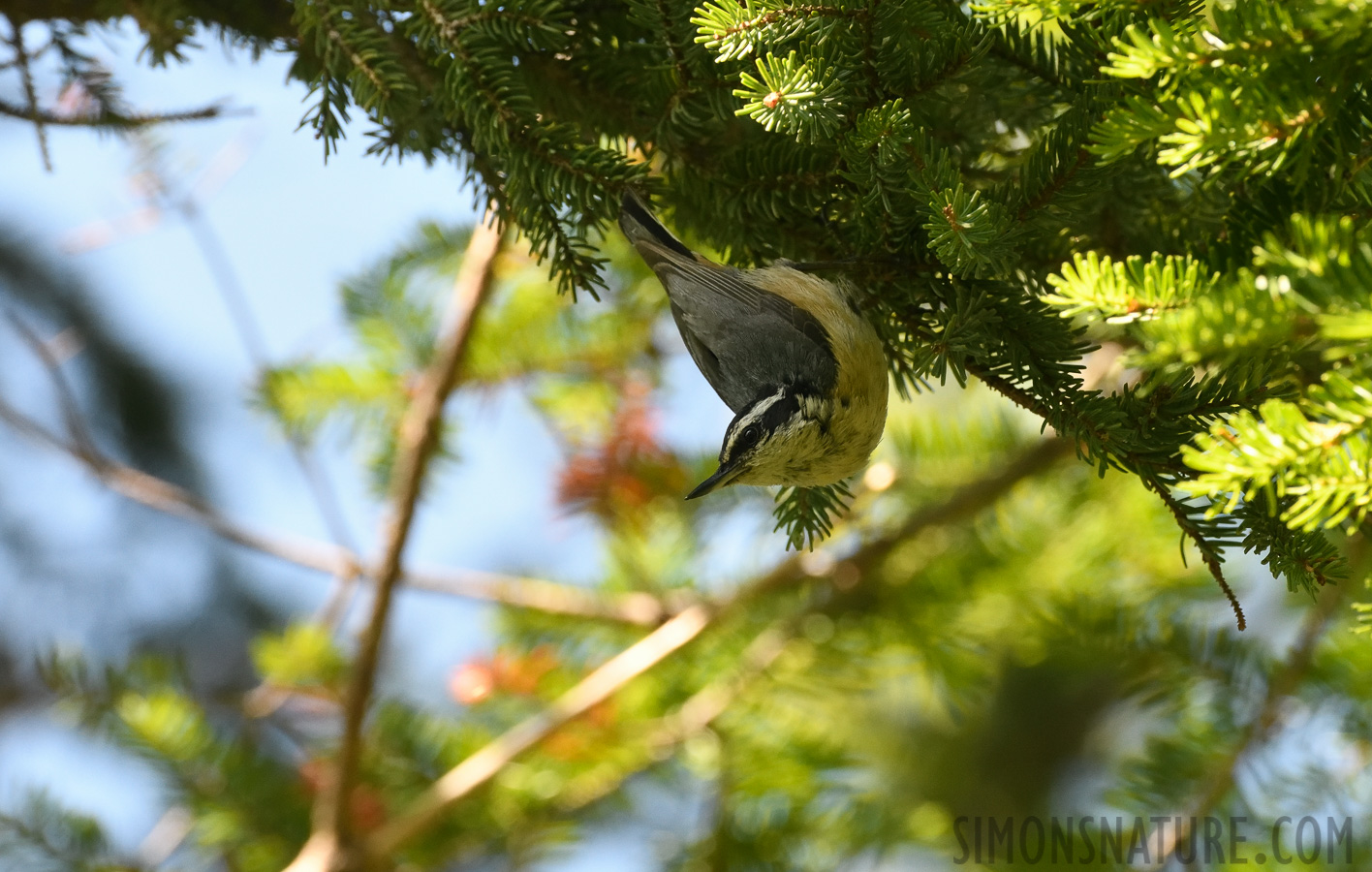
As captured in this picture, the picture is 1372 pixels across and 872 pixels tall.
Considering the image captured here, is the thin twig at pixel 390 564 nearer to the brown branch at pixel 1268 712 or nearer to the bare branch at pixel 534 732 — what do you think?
→ the bare branch at pixel 534 732

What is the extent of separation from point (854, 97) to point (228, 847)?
2.28m

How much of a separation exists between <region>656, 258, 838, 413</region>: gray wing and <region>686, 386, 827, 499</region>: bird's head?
154 mm

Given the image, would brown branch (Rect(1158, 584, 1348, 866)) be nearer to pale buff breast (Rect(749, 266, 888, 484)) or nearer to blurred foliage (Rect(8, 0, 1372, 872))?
blurred foliage (Rect(8, 0, 1372, 872))

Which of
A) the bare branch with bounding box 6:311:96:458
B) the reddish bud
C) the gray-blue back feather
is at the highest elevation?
the bare branch with bounding box 6:311:96:458

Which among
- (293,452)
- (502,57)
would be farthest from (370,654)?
(502,57)

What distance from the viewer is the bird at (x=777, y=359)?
1.43 m

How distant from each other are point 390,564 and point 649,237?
987mm

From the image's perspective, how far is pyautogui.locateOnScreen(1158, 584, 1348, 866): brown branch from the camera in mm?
1828

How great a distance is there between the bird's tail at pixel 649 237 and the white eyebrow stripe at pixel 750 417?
29cm

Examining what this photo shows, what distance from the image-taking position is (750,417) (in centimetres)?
148

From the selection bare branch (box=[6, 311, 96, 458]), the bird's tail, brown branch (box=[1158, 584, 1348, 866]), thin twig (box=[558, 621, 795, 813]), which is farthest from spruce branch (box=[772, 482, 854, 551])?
bare branch (box=[6, 311, 96, 458])

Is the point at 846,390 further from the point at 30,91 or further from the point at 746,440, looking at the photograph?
the point at 30,91

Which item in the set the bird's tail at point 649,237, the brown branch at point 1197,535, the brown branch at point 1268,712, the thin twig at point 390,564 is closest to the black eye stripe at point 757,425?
the bird's tail at point 649,237

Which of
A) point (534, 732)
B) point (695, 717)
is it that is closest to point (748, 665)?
point (695, 717)
